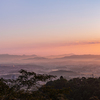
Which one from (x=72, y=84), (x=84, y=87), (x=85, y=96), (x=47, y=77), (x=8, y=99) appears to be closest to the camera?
(x=8, y=99)

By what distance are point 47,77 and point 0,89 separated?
Answer: 3857mm

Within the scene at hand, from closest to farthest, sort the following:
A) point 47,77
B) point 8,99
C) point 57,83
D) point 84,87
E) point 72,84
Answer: point 8,99 < point 47,77 < point 84,87 < point 72,84 < point 57,83

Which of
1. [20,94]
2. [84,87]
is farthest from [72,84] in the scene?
[20,94]

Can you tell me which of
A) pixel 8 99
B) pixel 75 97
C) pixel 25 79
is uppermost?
pixel 25 79

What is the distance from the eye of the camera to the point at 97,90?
19.4m

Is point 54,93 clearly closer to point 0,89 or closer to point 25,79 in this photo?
point 25,79

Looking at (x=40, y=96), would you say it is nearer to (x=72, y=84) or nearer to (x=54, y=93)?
(x=54, y=93)

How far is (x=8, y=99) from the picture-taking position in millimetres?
9234

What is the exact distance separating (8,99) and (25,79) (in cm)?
228

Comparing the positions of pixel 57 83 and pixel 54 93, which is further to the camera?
pixel 57 83

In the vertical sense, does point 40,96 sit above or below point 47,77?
below

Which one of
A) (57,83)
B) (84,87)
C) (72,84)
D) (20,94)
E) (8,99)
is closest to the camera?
(8,99)

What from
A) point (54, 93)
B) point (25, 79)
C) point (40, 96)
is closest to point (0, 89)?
point (25, 79)

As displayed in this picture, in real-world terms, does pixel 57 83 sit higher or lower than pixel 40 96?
lower
